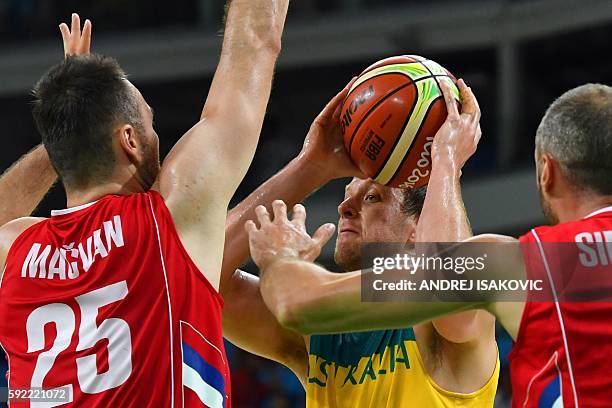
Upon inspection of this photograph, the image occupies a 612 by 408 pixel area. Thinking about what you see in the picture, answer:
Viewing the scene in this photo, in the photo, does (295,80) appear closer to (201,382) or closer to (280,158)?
(280,158)

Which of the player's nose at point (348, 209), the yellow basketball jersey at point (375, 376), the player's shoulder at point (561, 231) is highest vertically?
the player's nose at point (348, 209)

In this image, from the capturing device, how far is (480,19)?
12648mm

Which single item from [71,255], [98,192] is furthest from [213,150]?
[71,255]

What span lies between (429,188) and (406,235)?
70cm

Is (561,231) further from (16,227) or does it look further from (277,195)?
(16,227)

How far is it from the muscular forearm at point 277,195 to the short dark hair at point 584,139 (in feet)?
4.85

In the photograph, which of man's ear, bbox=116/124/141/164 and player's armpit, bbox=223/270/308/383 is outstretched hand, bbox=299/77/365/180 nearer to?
player's armpit, bbox=223/270/308/383

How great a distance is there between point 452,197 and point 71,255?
1.30 meters

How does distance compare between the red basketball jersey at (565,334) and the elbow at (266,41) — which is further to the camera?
the elbow at (266,41)

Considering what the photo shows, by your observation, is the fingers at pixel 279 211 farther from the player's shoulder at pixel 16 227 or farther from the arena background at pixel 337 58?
the arena background at pixel 337 58

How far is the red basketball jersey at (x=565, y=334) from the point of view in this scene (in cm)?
247

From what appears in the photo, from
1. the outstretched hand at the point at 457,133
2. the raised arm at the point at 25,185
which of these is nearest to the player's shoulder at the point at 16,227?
the raised arm at the point at 25,185

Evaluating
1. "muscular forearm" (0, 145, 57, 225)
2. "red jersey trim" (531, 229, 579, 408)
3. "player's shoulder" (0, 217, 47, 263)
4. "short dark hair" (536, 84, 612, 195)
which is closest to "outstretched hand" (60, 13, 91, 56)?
"muscular forearm" (0, 145, 57, 225)

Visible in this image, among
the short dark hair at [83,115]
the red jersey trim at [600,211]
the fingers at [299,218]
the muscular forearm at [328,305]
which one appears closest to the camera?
the red jersey trim at [600,211]
